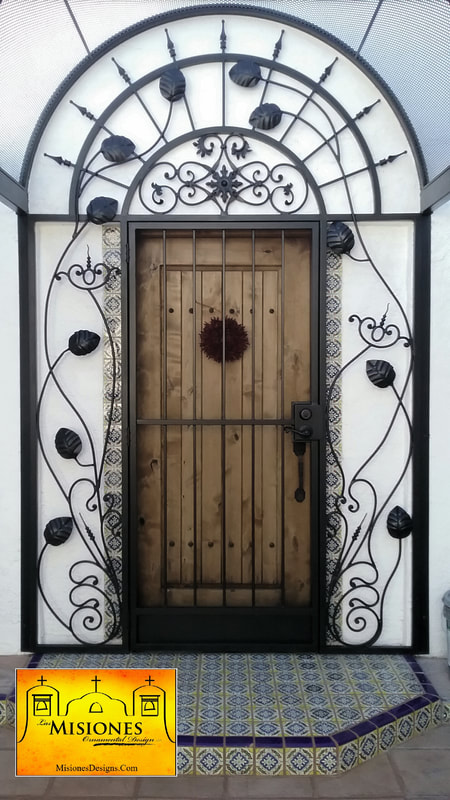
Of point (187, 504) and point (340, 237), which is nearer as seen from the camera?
point (340, 237)

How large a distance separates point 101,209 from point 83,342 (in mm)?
606

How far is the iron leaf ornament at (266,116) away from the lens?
2891 mm

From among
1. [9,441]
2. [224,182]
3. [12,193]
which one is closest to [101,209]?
[12,193]

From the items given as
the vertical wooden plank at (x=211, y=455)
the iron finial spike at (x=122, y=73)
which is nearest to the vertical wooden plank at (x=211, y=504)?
the vertical wooden plank at (x=211, y=455)

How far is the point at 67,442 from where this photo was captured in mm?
2963

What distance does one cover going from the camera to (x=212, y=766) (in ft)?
7.88

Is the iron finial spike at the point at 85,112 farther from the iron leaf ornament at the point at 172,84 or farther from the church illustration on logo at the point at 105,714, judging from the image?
the church illustration on logo at the point at 105,714

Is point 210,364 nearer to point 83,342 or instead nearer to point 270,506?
point 83,342

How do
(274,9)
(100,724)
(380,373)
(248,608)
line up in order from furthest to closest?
(248,608)
(380,373)
(274,9)
(100,724)

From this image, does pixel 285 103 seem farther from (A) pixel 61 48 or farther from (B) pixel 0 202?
(B) pixel 0 202

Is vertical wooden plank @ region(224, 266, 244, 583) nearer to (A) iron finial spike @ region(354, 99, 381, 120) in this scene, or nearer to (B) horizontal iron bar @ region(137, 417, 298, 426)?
(B) horizontal iron bar @ region(137, 417, 298, 426)

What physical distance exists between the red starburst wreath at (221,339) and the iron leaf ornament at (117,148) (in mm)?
840

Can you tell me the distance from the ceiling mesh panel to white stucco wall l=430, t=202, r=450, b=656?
332 mm

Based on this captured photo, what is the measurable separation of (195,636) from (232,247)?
1861 mm
